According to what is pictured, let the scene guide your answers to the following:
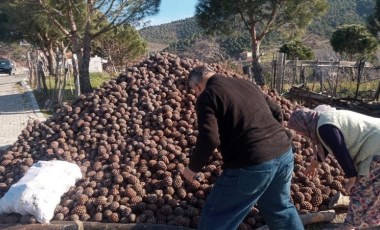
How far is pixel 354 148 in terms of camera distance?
10.5 feet

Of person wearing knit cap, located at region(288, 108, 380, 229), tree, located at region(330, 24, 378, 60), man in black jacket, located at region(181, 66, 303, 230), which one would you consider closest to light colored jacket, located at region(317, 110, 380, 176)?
person wearing knit cap, located at region(288, 108, 380, 229)

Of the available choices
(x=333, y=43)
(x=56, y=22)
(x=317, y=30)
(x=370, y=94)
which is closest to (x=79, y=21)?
(x=56, y=22)

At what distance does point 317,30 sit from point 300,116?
6067cm

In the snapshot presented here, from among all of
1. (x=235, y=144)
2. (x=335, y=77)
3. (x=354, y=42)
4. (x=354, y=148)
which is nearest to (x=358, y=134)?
(x=354, y=148)

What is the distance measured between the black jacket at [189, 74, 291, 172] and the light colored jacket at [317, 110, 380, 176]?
1.25 feet

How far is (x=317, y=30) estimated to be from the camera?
200ft

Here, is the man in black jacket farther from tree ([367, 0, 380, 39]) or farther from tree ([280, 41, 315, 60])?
tree ([280, 41, 315, 60])

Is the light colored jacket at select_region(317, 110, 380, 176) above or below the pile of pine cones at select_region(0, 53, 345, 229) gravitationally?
above

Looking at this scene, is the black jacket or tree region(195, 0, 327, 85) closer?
the black jacket

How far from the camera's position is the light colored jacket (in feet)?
10.3

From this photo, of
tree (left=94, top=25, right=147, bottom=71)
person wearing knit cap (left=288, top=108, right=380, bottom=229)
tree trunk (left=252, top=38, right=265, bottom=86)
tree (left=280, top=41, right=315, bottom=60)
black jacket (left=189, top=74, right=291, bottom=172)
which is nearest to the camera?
black jacket (left=189, top=74, right=291, bottom=172)

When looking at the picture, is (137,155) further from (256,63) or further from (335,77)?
(256,63)

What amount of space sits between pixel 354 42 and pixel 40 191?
26825 millimetres

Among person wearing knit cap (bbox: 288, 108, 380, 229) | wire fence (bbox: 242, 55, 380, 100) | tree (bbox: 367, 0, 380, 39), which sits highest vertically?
tree (bbox: 367, 0, 380, 39)
